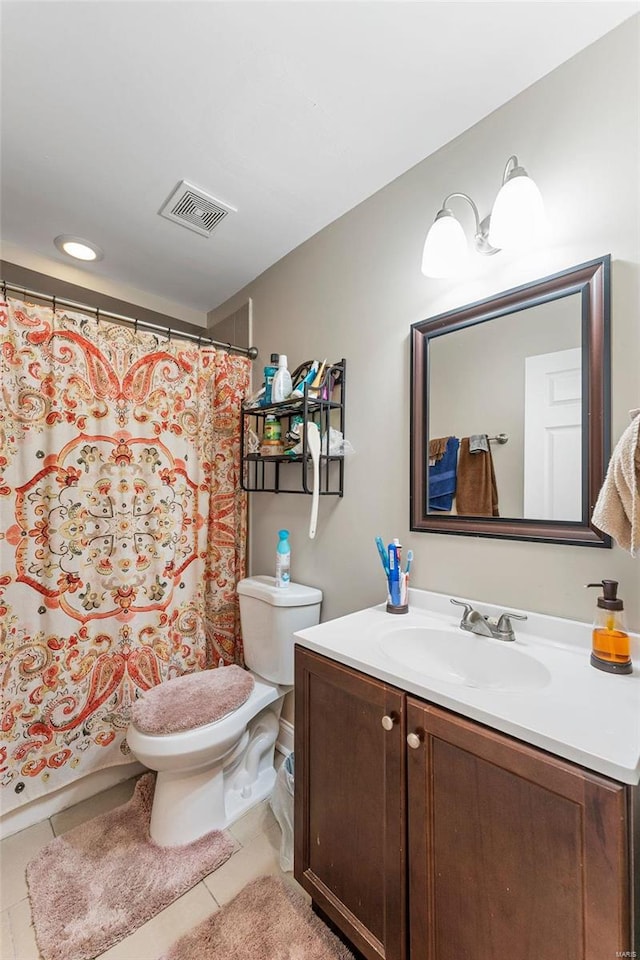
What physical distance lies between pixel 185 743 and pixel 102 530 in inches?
32.7

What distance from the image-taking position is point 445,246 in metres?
1.09

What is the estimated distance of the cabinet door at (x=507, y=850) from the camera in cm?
55

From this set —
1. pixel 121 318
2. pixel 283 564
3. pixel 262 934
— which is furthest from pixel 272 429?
pixel 262 934

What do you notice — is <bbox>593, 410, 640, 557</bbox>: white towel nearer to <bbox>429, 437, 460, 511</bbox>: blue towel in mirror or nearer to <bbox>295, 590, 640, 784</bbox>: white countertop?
<bbox>295, 590, 640, 784</bbox>: white countertop

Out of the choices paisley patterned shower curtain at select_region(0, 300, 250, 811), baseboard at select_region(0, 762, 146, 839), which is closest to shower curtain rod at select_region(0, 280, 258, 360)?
paisley patterned shower curtain at select_region(0, 300, 250, 811)

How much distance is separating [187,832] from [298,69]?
2.31m

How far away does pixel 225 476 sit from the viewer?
188cm

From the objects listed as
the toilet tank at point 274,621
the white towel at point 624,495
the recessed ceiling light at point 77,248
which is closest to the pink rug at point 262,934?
the toilet tank at point 274,621

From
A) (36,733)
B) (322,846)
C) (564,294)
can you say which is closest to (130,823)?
(36,733)

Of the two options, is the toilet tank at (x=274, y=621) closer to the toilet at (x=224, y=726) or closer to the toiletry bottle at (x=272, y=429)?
the toilet at (x=224, y=726)

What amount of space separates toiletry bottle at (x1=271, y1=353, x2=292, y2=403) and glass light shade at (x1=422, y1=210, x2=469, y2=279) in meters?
0.68

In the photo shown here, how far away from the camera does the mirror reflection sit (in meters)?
0.97

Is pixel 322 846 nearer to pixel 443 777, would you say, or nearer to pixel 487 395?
pixel 443 777

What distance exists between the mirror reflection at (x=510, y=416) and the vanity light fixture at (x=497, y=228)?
18 cm
